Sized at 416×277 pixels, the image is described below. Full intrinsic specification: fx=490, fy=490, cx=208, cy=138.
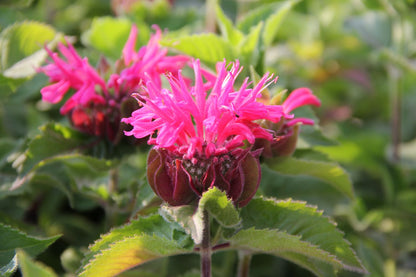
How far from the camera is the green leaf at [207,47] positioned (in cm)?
102

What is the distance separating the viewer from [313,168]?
963 mm

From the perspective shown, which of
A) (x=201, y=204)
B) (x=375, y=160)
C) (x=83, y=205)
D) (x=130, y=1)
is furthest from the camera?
(x=130, y=1)

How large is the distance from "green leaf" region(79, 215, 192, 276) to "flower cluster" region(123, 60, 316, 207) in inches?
2.9

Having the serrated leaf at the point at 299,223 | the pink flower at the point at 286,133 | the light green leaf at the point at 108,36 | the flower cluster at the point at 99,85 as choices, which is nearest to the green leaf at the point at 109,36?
the light green leaf at the point at 108,36

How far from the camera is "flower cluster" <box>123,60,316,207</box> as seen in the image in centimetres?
78

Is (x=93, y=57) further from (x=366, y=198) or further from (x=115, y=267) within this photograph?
(x=366, y=198)

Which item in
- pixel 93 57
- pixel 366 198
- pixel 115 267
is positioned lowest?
pixel 366 198

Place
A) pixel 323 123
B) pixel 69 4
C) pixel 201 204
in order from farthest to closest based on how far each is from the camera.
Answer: pixel 69 4 → pixel 323 123 → pixel 201 204

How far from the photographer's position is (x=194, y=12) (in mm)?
1854

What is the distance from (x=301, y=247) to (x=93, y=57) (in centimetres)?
83

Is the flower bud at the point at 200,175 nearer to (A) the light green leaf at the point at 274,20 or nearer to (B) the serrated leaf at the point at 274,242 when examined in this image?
(B) the serrated leaf at the point at 274,242

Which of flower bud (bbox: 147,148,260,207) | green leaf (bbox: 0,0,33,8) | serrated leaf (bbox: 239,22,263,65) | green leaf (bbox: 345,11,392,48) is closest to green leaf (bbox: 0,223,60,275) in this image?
flower bud (bbox: 147,148,260,207)

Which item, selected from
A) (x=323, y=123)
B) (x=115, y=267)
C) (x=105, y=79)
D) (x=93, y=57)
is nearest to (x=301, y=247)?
(x=115, y=267)

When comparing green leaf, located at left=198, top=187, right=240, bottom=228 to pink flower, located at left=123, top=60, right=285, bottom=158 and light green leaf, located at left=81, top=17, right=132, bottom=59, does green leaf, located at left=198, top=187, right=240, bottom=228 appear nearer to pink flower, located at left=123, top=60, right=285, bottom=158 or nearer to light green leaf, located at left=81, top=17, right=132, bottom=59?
pink flower, located at left=123, top=60, right=285, bottom=158
